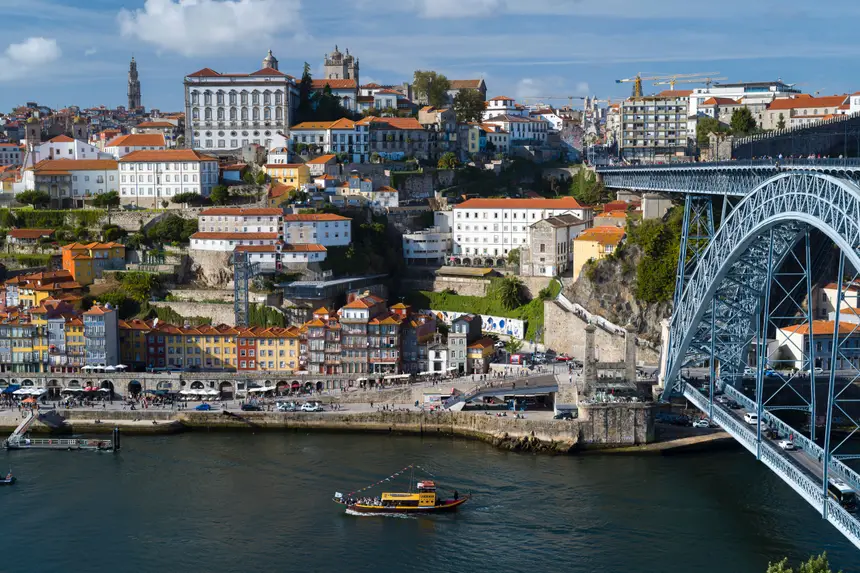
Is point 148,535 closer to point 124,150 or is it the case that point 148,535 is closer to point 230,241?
point 230,241

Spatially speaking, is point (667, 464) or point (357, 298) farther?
point (357, 298)

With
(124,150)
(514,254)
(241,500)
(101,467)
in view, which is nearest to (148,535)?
(241,500)

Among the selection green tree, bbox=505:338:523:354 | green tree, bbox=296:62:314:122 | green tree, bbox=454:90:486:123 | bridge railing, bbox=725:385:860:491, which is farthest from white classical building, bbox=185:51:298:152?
bridge railing, bbox=725:385:860:491

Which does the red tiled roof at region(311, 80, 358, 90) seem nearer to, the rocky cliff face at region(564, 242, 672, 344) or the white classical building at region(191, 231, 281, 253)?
the white classical building at region(191, 231, 281, 253)

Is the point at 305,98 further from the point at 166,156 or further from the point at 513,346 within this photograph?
the point at 513,346

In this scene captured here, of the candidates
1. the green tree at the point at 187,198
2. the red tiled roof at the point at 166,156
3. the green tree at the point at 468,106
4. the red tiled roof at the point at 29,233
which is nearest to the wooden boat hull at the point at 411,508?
the green tree at the point at 187,198

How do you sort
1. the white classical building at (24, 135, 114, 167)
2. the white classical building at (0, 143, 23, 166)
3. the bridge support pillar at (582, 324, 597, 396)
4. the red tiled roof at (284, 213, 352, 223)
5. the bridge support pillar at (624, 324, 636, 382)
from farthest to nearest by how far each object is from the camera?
the white classical building at (0, 143, 23, 166) → the white classical building at (24, 135, 114, 167) → the red tiled roof at (284, 213, 352, 223) → the bridge support pillar at (624, 324, 636, 382) → the bridge support pillar at (582, 324, 597, 396)
